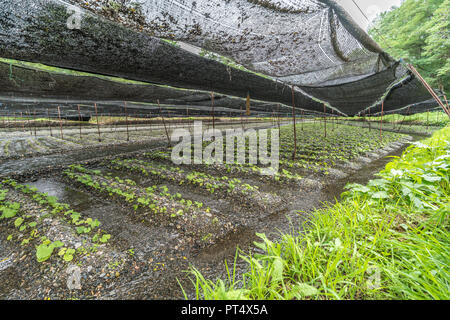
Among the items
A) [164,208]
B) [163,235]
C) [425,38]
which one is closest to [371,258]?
[163,235]

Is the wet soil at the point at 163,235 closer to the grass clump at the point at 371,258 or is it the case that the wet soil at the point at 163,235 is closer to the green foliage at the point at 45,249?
the green foliage at the point at 45,249

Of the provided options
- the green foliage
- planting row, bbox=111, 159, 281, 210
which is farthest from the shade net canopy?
the green foliage

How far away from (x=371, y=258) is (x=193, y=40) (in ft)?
10.7

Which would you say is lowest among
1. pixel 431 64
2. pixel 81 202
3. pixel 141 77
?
pixel 81 202

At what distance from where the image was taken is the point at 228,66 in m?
3.74

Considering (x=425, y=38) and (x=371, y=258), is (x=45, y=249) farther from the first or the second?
(x=425, y=38)

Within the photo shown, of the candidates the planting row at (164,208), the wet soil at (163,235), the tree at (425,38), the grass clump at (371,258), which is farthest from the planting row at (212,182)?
the tree at (425,38)

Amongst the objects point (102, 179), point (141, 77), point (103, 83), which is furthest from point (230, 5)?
point (103, 83)

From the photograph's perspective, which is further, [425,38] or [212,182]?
[425,38]

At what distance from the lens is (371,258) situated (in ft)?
4.24
